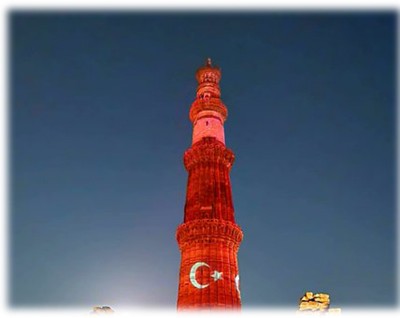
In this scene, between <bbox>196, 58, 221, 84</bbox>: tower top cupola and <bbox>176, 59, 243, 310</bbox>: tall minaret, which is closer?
<bbox>176, 59, 243, 310</bbox>: tall minaret

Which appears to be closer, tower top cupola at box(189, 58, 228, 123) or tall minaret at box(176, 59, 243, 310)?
tall minaret at box(176, 59, 243, 310)

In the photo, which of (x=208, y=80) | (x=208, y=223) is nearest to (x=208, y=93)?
(x=208, y=80)

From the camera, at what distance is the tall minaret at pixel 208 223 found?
→ 130 feet

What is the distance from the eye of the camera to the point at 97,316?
29047mm

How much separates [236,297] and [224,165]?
12.4 meters

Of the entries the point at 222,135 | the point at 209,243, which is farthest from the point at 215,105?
the point at 209,243

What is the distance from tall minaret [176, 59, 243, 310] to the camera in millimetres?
39500

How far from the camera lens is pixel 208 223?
136 feet

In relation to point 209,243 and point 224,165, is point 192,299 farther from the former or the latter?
point 224,165

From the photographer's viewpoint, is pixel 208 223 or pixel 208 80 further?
pixel 208 80

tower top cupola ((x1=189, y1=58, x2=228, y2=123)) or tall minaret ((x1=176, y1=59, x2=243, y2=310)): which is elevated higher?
tower top cupola ((x1=189, y1=58, x2=228, y2=123))

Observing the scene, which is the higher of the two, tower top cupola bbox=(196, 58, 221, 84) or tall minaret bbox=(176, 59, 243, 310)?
tower top cupola bbox=(196, 58, 221, 84)

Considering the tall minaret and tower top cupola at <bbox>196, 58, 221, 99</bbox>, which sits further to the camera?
tower top cupola at <bbox>196, 58, 221, 99</bbox>

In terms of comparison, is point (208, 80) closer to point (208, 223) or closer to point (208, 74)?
point (208, 74)
